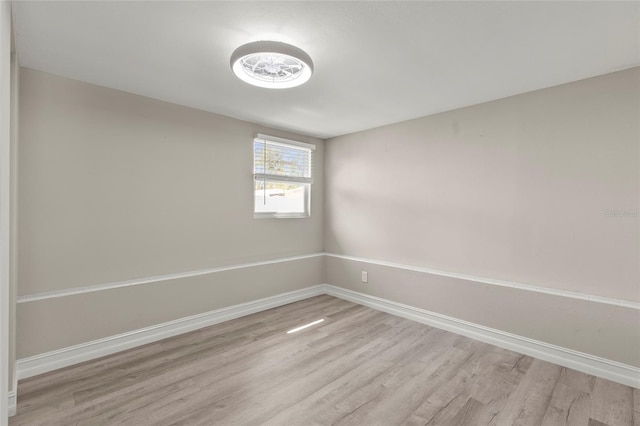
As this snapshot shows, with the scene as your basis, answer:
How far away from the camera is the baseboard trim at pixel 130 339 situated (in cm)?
226

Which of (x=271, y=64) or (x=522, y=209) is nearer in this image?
(x=271, y=64)

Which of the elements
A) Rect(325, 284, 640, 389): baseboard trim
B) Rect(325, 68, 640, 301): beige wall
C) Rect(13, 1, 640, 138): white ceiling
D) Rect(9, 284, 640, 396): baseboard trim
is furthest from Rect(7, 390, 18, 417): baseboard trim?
Rect(325, 68, 640, 301): beige wall

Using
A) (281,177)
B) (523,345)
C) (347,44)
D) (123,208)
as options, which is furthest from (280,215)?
(523,345)

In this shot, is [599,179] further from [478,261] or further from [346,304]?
[346,304]

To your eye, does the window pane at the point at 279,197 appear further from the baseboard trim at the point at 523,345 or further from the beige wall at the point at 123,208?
the baseboard trim at the point at 523,345

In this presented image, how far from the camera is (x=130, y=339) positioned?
8.75 ft

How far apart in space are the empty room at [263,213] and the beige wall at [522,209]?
0.02 metres

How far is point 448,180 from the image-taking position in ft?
10.5

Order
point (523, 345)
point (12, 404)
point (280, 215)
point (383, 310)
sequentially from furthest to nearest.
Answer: point (280, 215) < point (383, 310) < point (523, 345) < point (12, 404)

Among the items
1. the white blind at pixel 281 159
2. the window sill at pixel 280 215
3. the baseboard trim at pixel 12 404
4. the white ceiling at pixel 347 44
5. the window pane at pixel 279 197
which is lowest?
the baseboard trim at pixel 12 404

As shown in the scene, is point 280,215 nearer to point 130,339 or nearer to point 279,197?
point 279,197

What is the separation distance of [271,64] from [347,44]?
535 mm

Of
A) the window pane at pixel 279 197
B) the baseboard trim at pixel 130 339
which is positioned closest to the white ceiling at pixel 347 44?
the window pane at pixel 279 197

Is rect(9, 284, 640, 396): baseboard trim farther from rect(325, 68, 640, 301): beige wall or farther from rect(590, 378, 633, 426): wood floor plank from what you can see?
rect(325, 68, 640, 301): beige wall
